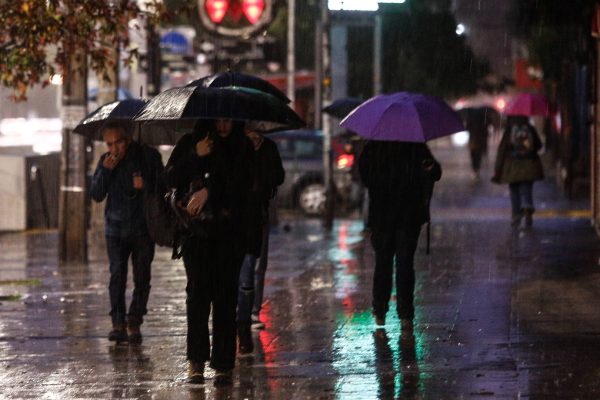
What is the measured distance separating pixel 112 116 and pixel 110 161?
0.33m

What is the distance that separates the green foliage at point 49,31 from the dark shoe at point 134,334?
3.01m

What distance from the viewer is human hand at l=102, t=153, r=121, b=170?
1040cm

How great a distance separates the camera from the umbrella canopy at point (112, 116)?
10.5 meters

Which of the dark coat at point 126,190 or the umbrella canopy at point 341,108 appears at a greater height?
the umbrella canopy at point 341,108

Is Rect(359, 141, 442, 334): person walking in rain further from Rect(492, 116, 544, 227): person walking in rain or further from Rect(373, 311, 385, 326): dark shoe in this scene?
Rect(492, 116, 544, 227): person walking in rain

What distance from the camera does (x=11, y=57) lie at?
1334 centimetres

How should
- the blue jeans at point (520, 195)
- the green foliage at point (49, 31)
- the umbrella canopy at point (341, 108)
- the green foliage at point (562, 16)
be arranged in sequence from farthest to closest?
1. the blue jeans at point (520, 195)
2. the green foliage at point (562, 16)
3. the umbrella canopy at point (341, 108)
4. the green foliage at point (49, 31)

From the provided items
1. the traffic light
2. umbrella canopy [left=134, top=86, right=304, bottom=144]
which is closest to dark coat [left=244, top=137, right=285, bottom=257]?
umbrella canopy [left=134, top=86, right=304, bottom=144]

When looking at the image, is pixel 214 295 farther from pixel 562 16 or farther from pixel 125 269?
pixel 562 16

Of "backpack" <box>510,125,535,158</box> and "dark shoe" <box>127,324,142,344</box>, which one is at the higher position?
"backpack" <box>510,125,535,158</box>

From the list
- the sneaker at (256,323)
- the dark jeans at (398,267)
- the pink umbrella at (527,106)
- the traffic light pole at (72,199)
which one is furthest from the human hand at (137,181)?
the pink umbrella at (527,106)

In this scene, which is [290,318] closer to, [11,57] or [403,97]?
[403,97]

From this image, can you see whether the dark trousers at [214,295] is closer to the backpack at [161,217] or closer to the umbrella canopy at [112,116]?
the backpack at [161,217]

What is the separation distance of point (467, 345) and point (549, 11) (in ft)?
32.6
